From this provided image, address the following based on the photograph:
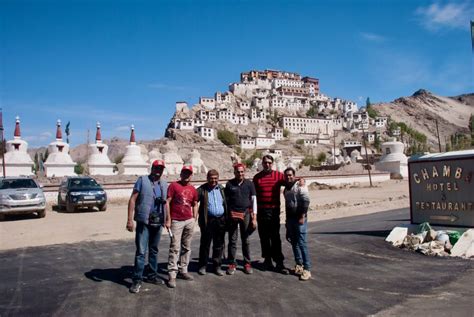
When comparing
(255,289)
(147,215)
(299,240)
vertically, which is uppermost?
(147,215)

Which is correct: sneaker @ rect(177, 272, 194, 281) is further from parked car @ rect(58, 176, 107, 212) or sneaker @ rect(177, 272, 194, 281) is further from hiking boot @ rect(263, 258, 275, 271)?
parked car @ rect(58, 176, 107, 212)

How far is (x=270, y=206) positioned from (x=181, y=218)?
1573mm

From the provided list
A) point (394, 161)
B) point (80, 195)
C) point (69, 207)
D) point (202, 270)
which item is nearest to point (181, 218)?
point (202, 270)

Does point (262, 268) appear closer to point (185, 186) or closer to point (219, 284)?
point (219, 284)

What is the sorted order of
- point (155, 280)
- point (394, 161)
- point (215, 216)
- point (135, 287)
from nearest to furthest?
point (135, 287) < point (155, 280) < point (215, 216) < point (394, 161)

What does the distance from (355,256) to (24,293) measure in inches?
232

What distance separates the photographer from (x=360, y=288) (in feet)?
19.6

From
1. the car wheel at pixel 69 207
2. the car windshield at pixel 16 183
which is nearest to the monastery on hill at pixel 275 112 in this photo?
the car wheel at pixel 69 207

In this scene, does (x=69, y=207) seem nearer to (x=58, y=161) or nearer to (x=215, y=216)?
(x=58, y=161)

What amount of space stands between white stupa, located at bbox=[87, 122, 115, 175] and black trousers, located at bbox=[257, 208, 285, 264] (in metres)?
29.0

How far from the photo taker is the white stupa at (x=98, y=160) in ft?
110

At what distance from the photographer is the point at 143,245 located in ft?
19.4

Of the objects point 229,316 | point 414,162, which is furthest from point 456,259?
point 229,316

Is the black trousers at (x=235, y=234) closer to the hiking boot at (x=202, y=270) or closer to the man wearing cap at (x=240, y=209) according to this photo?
the man wearing cap at (x=240, y=209)
